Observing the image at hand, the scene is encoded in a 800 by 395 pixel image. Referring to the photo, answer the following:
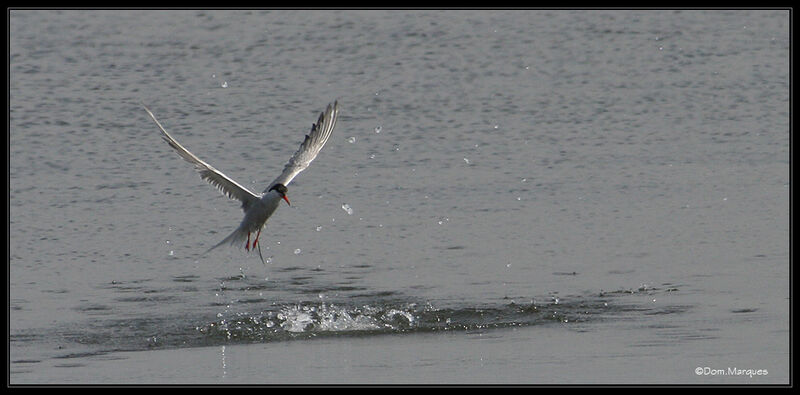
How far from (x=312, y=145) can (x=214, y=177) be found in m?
1.21

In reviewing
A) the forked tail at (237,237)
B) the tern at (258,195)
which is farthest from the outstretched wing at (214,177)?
the forked tail at (237,237)

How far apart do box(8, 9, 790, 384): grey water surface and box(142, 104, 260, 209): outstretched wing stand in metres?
0.86

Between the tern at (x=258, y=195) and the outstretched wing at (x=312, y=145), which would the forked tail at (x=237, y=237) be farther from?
the outstretched wing at (x=312, y=145)

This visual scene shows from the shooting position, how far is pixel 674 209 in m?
12.8

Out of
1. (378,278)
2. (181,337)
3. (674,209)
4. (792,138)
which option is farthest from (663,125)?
(181,337)

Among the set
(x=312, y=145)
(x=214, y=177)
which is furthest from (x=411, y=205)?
(x=214, y=177)

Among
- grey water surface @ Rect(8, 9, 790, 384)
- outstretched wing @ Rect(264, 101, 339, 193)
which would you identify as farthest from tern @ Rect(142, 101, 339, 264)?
grey water surface @ Rect(8, 9, 790, 384)

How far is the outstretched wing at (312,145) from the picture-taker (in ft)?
35.8

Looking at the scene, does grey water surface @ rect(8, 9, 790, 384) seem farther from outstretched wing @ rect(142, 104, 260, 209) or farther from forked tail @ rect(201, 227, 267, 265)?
outstretched wing @ rect(142, 104, 260, 209)

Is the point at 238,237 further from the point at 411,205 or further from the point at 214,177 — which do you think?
the point at 411,205

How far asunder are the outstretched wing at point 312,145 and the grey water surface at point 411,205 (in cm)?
96

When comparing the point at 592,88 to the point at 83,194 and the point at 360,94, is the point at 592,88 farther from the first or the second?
the point at 83,194

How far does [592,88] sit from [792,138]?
343 cm

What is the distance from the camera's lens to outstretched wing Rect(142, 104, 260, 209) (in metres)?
9.67
